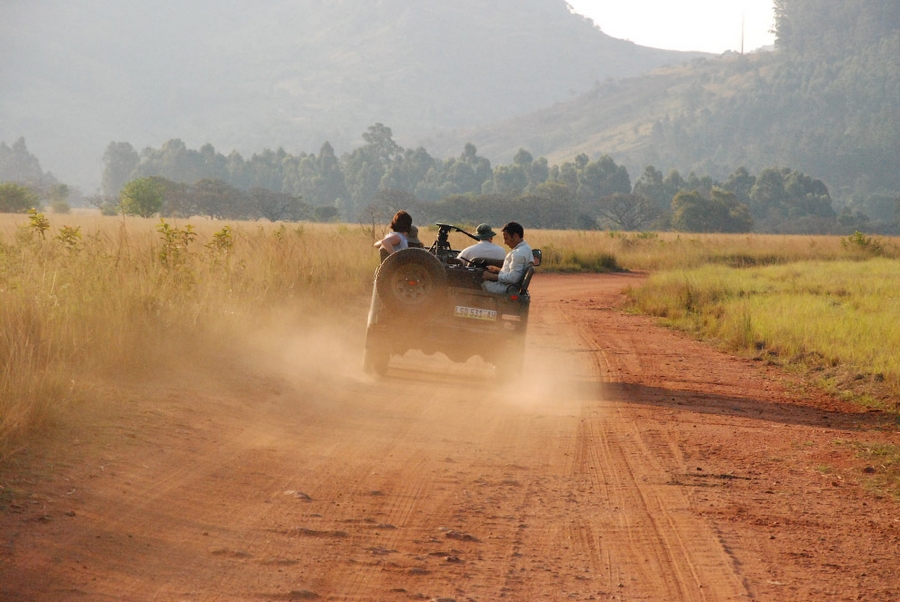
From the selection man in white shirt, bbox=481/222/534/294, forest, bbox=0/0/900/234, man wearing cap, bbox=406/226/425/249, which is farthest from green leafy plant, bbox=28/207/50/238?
forest, bbox=0/0/900/234

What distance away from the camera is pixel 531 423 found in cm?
862

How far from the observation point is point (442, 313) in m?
10.2

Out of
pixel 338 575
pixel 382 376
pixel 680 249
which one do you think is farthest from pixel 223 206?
pixel 338 575

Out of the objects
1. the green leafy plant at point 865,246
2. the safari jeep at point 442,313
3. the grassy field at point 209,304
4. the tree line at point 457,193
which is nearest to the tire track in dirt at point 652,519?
the safari jeep at point 442,313

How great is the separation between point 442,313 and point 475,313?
36 centimetres

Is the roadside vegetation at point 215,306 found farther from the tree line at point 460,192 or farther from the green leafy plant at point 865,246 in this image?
the tree line at point 460,192

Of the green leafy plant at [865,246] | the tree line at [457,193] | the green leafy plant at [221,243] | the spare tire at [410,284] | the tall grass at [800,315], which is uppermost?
the tree line at [457,193]

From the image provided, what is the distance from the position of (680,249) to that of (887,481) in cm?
3651

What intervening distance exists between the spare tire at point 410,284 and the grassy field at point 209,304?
208 centimetres

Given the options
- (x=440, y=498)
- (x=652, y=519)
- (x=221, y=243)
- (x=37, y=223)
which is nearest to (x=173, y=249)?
(x=37, y=223)

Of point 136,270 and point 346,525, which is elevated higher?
point 136,270

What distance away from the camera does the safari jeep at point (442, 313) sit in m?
10.0

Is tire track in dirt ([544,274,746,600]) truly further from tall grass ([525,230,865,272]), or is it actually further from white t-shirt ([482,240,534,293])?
tall grass ([525,230,865,272])

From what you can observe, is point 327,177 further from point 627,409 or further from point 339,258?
point 627,409
